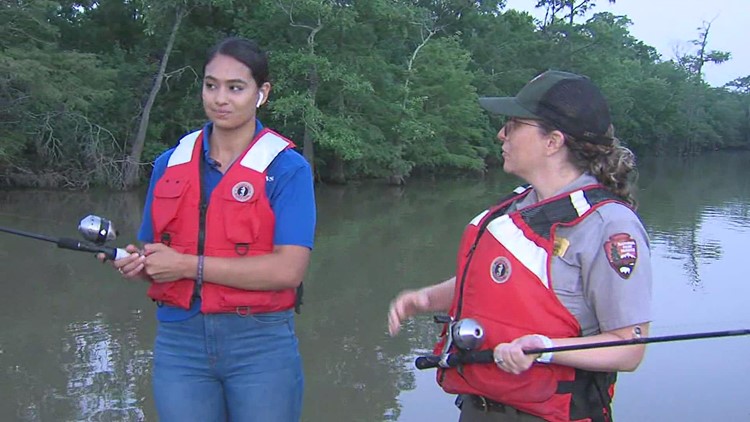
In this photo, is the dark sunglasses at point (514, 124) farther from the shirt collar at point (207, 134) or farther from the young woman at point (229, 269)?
the shirt collar at point (207, 134)

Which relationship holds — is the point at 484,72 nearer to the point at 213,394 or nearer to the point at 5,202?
the point at 5,202

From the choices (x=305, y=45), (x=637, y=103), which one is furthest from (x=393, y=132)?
(x=637, y=103)

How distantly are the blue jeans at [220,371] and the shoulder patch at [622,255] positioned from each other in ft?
3.49

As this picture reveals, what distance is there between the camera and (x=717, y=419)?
4766 mm

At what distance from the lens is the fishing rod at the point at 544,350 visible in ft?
6.10

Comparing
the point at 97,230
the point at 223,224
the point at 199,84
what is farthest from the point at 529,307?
the point at 199,84

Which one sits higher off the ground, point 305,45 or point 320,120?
point 305,45

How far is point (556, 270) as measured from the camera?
1960 millimetres

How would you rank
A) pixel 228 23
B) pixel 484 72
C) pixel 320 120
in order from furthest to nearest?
pixel 484 72 → pixel 228 23 → pixel 320 120

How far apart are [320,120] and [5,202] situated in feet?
29.3

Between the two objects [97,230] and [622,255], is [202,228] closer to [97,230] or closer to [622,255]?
[97,230]

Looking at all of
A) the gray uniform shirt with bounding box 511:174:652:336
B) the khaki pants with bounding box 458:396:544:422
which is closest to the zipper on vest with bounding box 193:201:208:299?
the khaki pants with bounding box 458:396:544:422

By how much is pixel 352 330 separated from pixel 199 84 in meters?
18.4

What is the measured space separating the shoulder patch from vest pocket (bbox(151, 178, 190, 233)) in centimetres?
130
